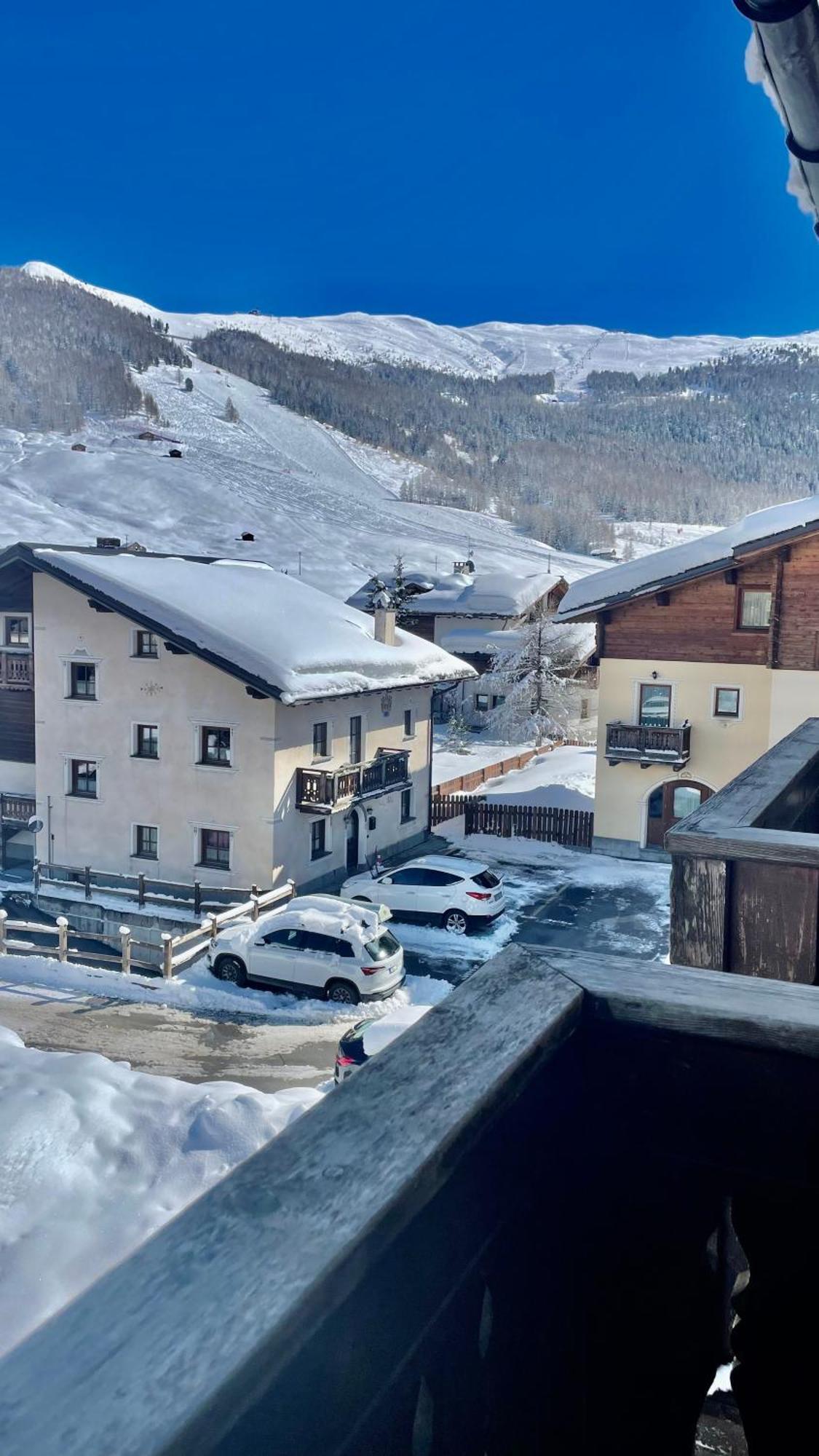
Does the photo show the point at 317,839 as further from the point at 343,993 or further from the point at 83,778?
the point at 343,993

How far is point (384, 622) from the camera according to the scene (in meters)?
30.6

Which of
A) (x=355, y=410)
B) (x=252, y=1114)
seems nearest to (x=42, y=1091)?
(x=252, y=1114)

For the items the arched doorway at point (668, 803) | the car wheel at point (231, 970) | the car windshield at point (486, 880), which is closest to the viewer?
the car wheel at point (231, 970)

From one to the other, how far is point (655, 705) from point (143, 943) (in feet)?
49.2

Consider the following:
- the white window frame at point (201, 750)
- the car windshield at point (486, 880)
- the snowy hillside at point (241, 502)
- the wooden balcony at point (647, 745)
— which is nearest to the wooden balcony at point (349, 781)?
the white window frame at point (201, 750)

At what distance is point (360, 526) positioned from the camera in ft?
376

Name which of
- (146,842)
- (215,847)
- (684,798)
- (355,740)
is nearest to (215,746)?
(215,847)

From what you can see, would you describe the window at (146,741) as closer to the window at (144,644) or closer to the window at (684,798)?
the window at (144,644)

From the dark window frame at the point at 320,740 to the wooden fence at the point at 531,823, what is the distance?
22.2ft

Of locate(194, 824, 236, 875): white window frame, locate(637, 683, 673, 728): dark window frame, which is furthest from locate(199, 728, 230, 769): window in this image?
locate(637, 683, 673, 728): dark window frame

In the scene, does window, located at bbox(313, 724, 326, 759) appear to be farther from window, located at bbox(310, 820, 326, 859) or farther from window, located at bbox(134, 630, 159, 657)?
window, located at bbox(134, 630, 159, 657)

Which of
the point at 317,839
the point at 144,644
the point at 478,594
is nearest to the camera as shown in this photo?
the point at 144,644

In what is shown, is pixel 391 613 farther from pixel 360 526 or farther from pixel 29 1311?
pixel 360 526

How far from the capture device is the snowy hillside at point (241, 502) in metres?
97.6
